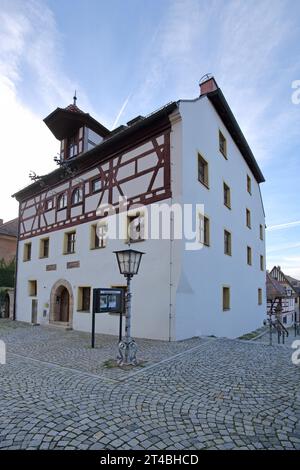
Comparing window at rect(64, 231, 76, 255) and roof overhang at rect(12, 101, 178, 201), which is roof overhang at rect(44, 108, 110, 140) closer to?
roof overhang at rect(12, 101, 178, 201)

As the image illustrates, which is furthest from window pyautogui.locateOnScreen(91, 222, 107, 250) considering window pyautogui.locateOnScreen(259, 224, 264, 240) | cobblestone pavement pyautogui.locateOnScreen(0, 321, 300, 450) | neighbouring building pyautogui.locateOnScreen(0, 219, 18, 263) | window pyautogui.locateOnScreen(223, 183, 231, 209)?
neighbouring building pyautogui.locateOnScreen(0, 219, 18, 263)

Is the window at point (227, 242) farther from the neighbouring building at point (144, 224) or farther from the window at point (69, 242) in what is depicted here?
the window at point (69, 242)

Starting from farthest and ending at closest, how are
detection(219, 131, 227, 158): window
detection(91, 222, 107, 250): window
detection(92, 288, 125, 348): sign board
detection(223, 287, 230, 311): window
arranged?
detection(219, 131, 227, 158): window < detection(223, 287, 230, 311): window < detection(91, 222, 107, 250): window < detection(92, 288, 125, 348): sign board

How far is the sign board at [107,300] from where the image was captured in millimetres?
8953

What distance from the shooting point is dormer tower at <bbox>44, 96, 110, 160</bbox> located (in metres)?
16.3

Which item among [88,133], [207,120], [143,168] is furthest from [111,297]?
[88,133]

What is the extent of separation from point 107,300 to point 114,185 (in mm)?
5742

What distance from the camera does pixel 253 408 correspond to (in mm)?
4227

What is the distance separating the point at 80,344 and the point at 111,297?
6.72ft

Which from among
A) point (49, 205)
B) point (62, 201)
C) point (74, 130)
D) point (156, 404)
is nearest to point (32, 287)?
point (49, 205)

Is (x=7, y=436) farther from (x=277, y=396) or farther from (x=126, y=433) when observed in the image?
(x=277, y=396)

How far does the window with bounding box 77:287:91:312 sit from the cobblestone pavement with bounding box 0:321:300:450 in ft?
19.9

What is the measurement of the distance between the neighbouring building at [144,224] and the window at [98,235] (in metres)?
0.08

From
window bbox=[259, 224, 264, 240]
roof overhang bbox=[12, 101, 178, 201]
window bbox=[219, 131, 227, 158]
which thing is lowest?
window bbox=[259, 224, 264, 240]
